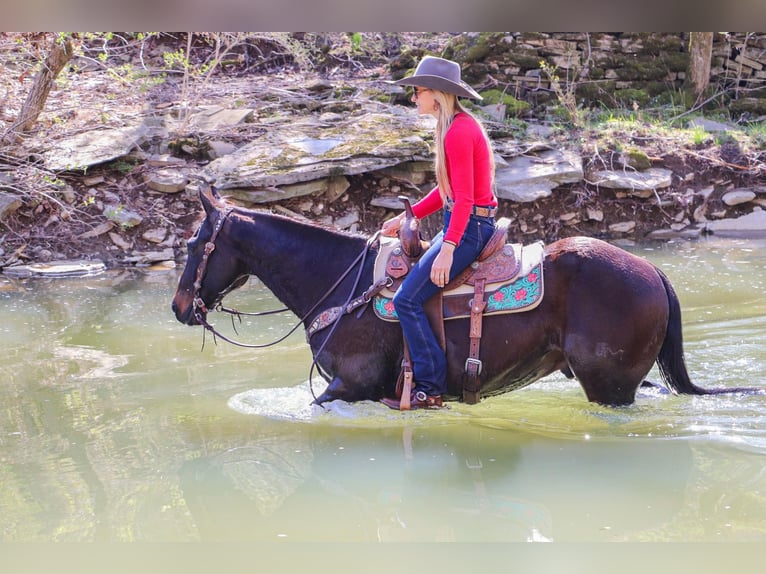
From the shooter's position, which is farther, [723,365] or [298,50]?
[298,50]

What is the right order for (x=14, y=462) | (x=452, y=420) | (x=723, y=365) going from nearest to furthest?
(x=14, y=462)
(x=452, y=420)
(x=723, y=365)

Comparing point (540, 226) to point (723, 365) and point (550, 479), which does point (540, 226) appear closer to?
point (723, 365)

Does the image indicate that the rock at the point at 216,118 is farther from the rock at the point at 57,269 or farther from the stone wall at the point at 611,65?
the stone wall at the point at 611,65

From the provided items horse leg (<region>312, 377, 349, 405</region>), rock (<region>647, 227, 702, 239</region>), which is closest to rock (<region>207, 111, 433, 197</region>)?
rock (<region>647, 227, 702, 239</region>)

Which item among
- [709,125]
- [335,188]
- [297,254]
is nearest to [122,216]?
[335,188]

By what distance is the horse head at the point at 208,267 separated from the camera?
514 centimetres

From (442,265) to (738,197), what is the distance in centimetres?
885

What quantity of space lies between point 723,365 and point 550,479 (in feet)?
8.69

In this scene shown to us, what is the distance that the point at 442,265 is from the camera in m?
4.54

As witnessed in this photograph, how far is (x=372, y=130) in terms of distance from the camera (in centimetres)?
1191

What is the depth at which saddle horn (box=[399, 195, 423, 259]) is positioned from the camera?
4820mm

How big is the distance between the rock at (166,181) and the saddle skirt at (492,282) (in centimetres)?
731

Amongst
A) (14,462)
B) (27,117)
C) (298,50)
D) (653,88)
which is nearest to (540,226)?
(653,88)

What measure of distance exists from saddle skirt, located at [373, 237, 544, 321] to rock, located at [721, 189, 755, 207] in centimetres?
816
